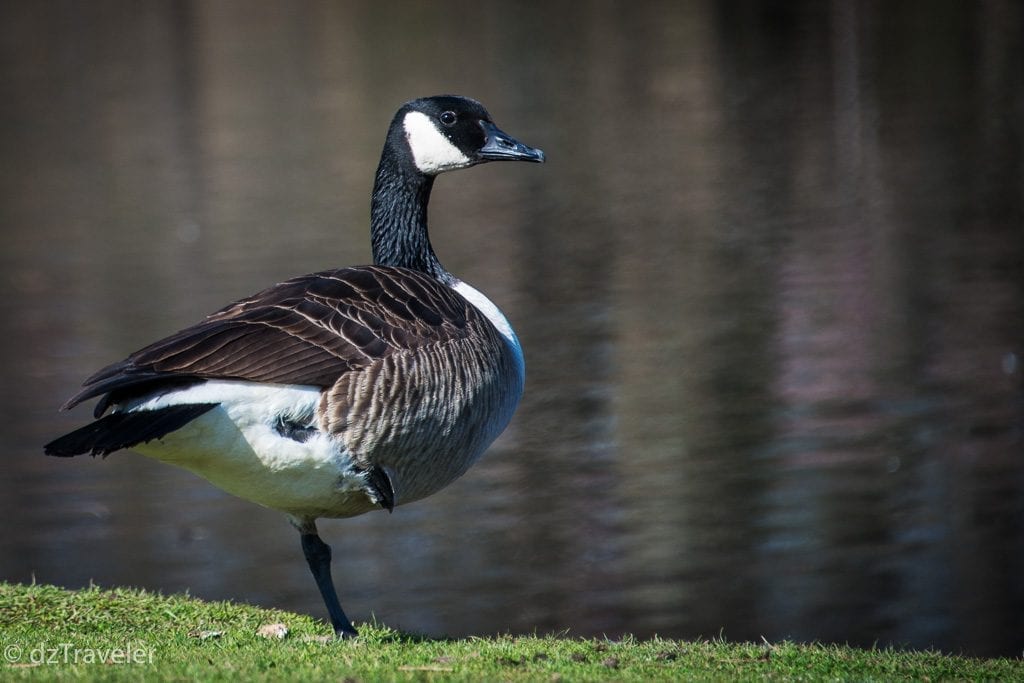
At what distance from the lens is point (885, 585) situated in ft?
32.2

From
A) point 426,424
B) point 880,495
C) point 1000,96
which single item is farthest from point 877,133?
point 426,424

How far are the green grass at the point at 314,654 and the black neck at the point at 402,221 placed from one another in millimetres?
1882

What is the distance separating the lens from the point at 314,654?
5680 mm

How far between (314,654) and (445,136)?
9.94 ft

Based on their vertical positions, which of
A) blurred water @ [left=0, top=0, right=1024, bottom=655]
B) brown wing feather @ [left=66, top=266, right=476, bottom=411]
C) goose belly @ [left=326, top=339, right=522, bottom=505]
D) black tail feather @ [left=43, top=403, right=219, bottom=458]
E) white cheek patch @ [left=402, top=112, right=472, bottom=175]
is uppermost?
white cheek patch @ [left=402, top=112, right=472, bottom=175]

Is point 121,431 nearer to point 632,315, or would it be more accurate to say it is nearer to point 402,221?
point 402,221

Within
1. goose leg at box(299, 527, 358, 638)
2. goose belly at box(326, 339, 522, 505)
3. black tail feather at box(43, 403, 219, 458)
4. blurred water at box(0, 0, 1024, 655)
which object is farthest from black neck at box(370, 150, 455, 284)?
blurred water at box(0, 0, 1024, 655)

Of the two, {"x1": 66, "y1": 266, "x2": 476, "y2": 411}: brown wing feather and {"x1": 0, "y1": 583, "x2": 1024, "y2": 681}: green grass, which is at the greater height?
{"x1": 66, "y1": 266, "x2": 476, "y2": 411}: brown wing feather

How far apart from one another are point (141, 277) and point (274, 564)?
9.66 meters

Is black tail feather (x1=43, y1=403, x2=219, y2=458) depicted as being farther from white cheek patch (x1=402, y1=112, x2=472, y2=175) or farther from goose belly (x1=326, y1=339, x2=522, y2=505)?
white cheek patch (x1=402, y1=112, x2=472, y2=175)

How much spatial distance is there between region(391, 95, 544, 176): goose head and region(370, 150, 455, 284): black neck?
0.32ft

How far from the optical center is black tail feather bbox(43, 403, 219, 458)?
526cm

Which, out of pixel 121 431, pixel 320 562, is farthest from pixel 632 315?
pixel 121 431

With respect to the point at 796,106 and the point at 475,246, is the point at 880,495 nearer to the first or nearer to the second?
the point at 475,246
